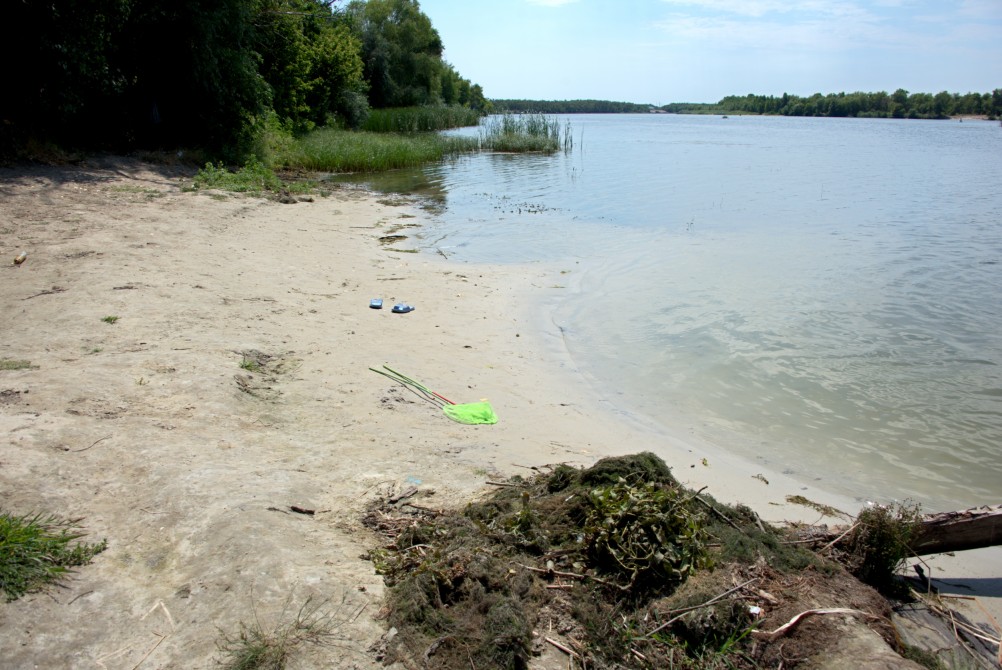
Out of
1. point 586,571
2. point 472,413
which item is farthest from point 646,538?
point 472,413

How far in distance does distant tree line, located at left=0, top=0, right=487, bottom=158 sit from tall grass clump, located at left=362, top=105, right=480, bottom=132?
7473 millimetres

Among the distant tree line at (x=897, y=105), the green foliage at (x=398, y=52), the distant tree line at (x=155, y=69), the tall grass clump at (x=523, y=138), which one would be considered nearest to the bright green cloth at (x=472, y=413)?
the distant tree line at (x=155, y=69)

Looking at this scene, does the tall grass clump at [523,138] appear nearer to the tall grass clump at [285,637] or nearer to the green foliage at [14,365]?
the green foliage at [14,365]

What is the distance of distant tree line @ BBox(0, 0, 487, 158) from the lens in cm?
1352

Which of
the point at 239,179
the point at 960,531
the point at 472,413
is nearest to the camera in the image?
the point at 960,531

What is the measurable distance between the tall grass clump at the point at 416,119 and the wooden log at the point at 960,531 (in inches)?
1388

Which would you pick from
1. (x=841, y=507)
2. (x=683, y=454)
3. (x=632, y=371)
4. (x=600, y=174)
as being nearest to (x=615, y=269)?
(x=632, y=371)

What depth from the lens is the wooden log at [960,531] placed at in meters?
3.90

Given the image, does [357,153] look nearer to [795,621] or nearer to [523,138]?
[523,138]

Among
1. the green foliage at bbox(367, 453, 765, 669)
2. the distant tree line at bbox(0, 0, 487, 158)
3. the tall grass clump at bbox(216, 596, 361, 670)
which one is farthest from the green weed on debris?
the distant tree line at bbox(0, 0, 487, 158)

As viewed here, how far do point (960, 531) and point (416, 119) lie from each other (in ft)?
130

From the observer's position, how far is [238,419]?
17.1 feet

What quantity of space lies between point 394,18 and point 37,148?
44.5 m

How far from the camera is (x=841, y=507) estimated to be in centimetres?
518
